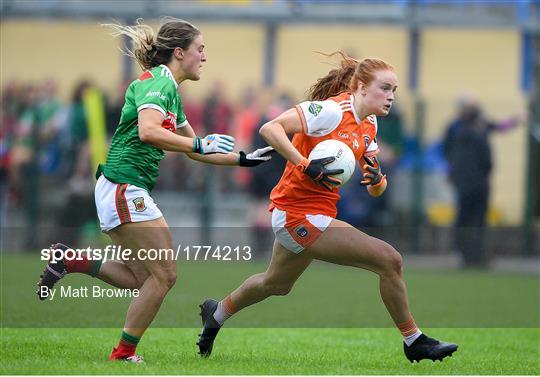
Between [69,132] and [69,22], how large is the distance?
13.1 ft

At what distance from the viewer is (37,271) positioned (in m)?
13.2

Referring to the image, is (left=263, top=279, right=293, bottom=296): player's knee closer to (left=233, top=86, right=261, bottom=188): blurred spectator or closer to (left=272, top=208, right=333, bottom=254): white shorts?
(left=272, top=208, right=333, bottom=254): white shorts

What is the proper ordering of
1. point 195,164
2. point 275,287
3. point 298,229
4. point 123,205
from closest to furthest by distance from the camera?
1. point 123,205
2. point 298,229
3. point 275,287
4. point 195,164

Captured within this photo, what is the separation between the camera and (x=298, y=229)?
23.2 ft

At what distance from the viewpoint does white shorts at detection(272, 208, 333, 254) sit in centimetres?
706

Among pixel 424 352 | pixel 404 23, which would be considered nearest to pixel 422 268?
pixel 404 23

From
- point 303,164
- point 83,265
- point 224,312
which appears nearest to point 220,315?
point 224,312

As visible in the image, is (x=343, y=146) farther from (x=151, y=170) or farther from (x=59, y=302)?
(x=59, y=302)

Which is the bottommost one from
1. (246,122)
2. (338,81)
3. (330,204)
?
(246,122)

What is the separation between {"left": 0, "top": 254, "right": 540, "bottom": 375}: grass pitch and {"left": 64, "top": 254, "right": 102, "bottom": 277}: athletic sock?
0.52m

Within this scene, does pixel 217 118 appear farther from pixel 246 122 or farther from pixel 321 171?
pixel 321 171

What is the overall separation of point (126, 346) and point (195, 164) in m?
10.6

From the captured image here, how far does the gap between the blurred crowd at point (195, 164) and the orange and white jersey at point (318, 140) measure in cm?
860

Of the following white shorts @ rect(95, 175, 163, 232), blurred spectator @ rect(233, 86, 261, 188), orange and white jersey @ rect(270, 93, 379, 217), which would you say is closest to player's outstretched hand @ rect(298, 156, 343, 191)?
orange and white jersey @ rect(270, 93, 379, 217)
